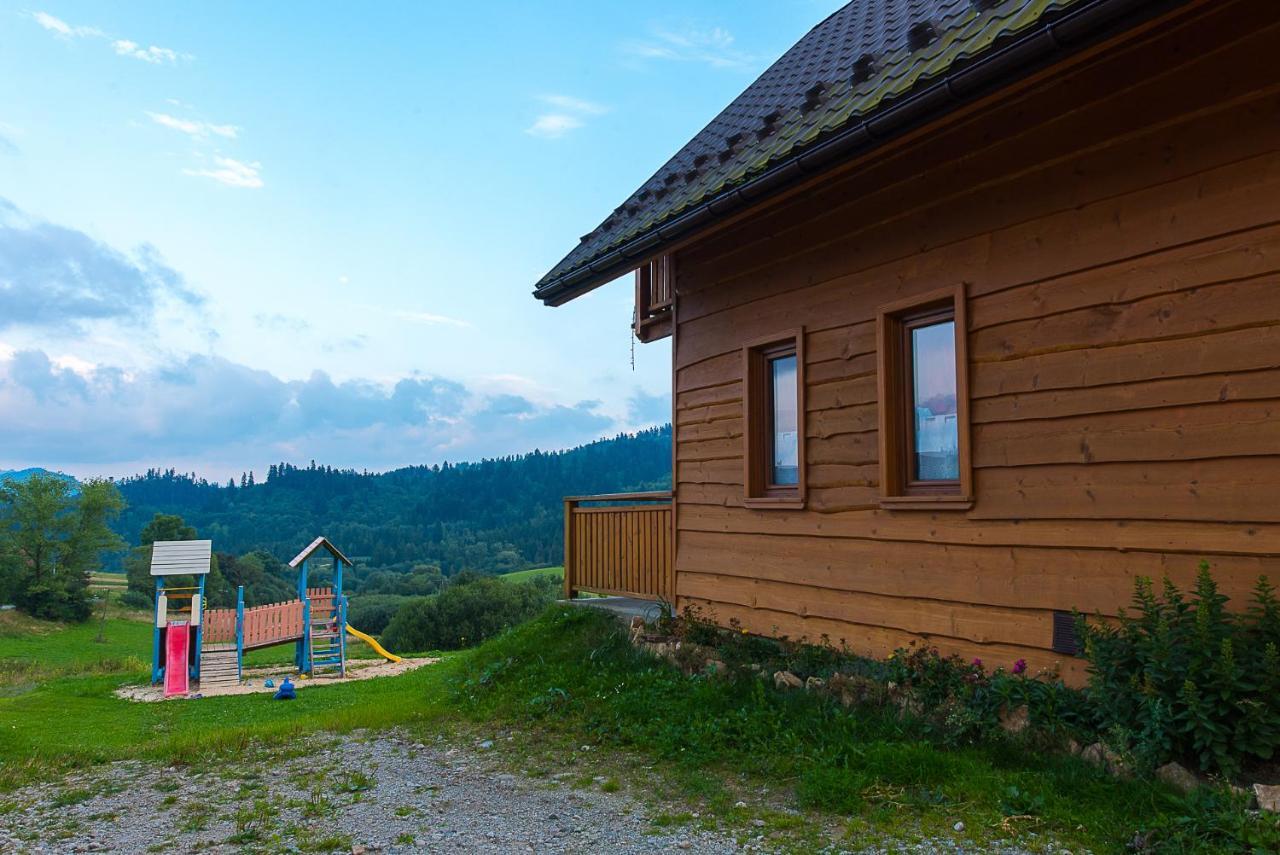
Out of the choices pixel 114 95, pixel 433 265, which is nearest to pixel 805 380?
pixel 114 95

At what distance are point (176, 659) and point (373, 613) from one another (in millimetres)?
32251

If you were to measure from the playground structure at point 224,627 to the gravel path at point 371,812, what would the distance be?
11.6 m

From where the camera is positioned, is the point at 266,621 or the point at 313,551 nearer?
the point at 266,621

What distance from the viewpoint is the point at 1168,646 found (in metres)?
3.98

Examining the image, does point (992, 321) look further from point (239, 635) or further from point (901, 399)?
point (239, 635)

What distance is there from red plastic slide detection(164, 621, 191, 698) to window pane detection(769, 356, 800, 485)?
12847 mm

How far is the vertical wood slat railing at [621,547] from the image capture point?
922cm

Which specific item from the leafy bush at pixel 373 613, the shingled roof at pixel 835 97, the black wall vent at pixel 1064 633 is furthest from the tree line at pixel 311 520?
the black wall vent at pixel 1064 633

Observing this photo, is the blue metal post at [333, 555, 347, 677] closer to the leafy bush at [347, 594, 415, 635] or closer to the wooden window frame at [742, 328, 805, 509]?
the wooden window frame at [742, 328, 805, 509]

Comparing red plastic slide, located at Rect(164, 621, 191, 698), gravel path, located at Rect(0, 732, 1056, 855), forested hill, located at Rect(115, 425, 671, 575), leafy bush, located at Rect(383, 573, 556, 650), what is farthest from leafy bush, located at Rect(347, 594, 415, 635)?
gravel path, located at Rect(0, 732, 1056, 855)

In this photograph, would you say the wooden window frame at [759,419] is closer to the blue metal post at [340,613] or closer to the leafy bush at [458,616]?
the blue metal post at [340,613]

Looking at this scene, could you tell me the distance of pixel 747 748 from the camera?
17.5 ft

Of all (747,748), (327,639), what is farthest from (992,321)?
(327,639)

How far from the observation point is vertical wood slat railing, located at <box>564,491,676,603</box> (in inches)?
363
